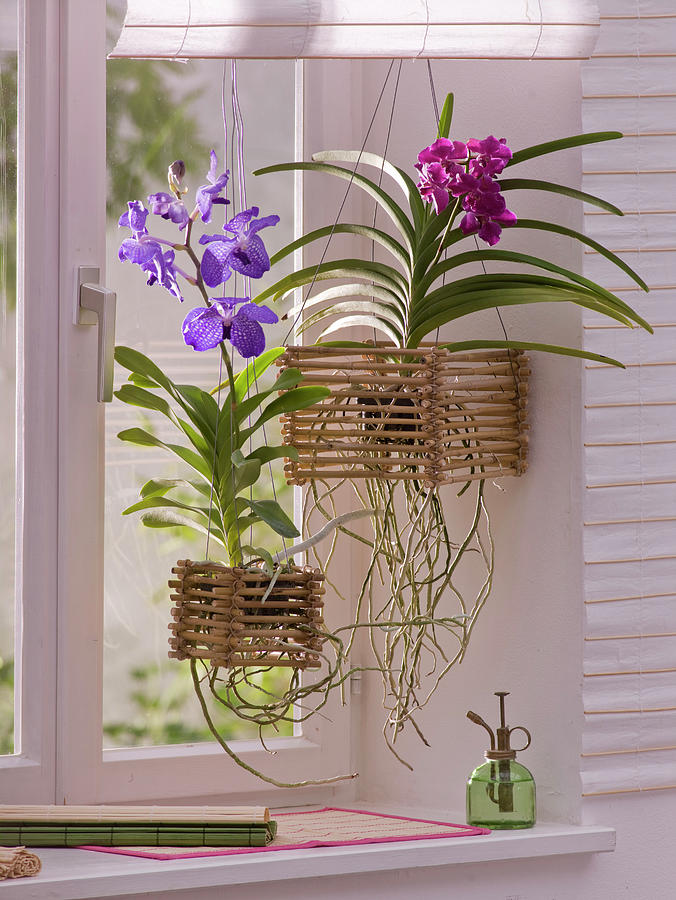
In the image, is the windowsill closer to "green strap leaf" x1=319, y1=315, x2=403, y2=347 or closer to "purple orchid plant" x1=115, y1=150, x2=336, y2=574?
"purple orchid plant" x1=115, y1=150, x2=336, y2=574

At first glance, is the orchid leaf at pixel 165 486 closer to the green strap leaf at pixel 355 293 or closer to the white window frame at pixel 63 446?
the white window frame at pixel 63 446

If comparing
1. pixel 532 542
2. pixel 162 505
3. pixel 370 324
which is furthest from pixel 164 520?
pixel 532 542

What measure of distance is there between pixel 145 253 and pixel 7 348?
0.29 meters

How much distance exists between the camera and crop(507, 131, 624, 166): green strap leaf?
1.56 metres

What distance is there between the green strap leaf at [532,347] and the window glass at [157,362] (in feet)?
1.15

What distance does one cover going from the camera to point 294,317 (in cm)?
186

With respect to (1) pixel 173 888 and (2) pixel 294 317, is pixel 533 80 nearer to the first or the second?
(2) pixel 294 317

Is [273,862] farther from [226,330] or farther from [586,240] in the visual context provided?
[586,240]

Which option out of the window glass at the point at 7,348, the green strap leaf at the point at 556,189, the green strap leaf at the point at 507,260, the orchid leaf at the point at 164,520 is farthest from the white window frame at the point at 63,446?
the green strap leaf at the point at 556,189

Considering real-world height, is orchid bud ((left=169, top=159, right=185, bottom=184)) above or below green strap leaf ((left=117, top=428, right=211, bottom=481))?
above

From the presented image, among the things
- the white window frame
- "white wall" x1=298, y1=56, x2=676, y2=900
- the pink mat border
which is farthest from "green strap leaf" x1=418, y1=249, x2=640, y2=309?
the pink mat border

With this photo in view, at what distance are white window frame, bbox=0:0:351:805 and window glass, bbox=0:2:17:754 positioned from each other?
0.02 meters

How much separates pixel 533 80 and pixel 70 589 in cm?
97

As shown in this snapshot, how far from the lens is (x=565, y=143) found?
5.18ft
